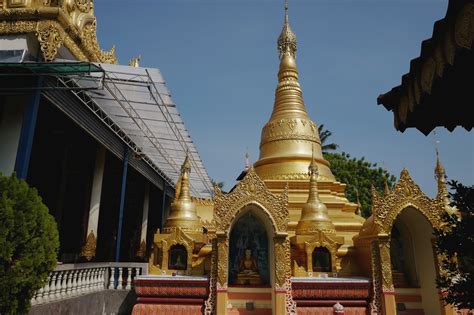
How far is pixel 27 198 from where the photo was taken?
209 inches

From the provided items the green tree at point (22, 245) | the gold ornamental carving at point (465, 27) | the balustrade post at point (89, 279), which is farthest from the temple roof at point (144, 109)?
the gold ornamental carving at point (465, 27)

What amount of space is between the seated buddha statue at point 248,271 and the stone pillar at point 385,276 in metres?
2.96

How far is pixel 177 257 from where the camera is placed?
36.1 feet

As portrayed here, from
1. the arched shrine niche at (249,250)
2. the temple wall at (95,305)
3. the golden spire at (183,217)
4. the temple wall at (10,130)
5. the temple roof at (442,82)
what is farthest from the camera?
the golden spire at (183,217)

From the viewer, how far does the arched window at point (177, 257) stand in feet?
35.7

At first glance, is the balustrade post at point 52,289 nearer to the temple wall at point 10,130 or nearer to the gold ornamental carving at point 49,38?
the temple wall at point 10,130

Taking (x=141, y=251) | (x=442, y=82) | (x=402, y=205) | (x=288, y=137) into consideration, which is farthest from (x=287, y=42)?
(x=442, y=82)

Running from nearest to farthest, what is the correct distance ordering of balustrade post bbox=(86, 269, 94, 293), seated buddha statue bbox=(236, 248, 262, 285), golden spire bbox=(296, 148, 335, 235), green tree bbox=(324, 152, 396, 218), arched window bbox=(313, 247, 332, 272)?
1. balustrade post bbox=(86, 269, 94, 293)
2. seated buddha statue bbox=(236, 248, 262, 285)
3. arched window bbox=(313, 247, 332, 272)
4. golden spire bbox=(296, 148, 335, 235)
5. green tree bbox=(324, 152, 396, 218)

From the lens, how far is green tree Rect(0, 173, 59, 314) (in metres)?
4.86

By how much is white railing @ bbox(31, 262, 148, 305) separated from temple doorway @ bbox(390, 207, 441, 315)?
7.02 m

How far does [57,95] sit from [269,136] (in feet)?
27.3

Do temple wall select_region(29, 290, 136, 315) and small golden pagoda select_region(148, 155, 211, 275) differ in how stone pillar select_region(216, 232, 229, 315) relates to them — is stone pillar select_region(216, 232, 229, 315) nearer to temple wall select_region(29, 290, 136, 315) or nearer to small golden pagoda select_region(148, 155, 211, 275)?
small golden pagoda select_region(148, 155, 211, 275)

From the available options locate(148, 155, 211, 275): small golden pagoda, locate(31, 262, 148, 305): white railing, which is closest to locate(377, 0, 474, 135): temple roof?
locate(31, 262, 148, 305): white railing

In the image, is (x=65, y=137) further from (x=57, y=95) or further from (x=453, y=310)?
(x=453, y=310)
